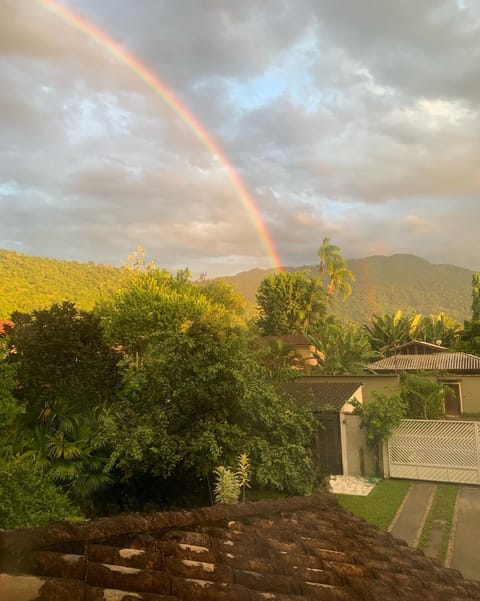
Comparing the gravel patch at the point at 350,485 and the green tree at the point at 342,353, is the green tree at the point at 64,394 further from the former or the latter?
the green tree at the point at 342,353

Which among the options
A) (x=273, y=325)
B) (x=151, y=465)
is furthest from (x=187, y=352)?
(x=273, y=325)

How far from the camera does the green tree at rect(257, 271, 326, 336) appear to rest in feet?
181

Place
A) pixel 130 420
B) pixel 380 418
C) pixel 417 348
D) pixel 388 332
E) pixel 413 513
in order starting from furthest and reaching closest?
pixel 388 332
pixel 417 348
pixel 380 418
pixel 413 513
pixel 130 420

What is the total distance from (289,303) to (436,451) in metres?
39.4

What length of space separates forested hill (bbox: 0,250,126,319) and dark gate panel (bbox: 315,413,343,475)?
88.5 ft

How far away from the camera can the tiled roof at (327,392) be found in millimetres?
17188

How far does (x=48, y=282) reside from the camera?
60.7m

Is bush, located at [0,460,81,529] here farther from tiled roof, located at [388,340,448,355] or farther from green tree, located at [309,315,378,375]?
tiled roof, located at [388,340,448,355]

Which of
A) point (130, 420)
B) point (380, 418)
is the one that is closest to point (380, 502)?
point (380, 418)

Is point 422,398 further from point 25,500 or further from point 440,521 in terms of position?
point 25,500

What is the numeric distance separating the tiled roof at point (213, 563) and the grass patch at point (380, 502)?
847cm

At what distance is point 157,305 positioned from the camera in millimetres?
27078

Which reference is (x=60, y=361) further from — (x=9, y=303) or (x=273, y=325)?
(x=273, y=325)

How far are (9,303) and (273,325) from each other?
29.0 metres
